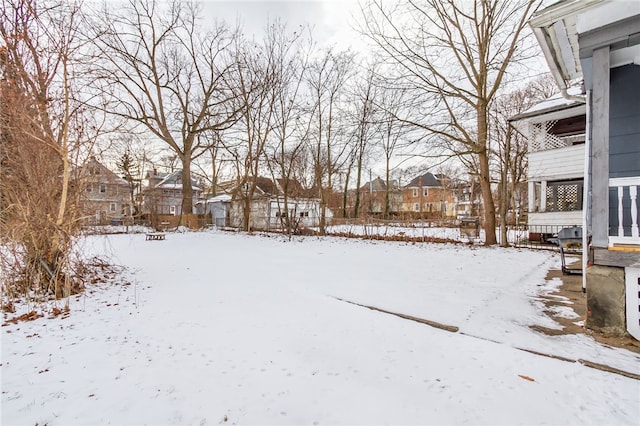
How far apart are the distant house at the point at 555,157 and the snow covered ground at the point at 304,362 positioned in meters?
7.79

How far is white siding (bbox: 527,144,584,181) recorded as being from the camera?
33.8 ft

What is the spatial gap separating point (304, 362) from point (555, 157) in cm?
1214

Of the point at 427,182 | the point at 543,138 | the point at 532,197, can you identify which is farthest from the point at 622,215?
the point at 427,182

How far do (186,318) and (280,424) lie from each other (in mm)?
2439

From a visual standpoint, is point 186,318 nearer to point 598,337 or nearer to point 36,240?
point 36,240

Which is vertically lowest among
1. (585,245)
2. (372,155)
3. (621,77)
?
(585,245)

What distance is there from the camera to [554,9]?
3266mm

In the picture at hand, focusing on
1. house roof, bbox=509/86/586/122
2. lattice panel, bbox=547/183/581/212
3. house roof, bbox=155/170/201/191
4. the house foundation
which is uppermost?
house roof, bbox=155/170/201/191

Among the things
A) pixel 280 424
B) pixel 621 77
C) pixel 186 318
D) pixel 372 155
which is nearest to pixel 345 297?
pixel 186 318

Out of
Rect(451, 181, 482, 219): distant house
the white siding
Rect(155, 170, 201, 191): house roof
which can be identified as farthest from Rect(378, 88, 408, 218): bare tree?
Rect(155, 170, 201, 191): house roof

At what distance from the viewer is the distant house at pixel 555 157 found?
10.3 metres

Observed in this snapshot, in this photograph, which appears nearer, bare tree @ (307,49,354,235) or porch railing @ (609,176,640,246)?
porch railing @ (609,176,640,246)

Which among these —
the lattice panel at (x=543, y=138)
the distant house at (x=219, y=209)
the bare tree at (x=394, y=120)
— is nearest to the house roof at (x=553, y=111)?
the lattice panel at (x=543, y=138)

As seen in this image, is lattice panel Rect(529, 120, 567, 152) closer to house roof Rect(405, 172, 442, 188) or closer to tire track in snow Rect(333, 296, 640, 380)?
tire track in snow Rect(333, 296, 640, 380)
